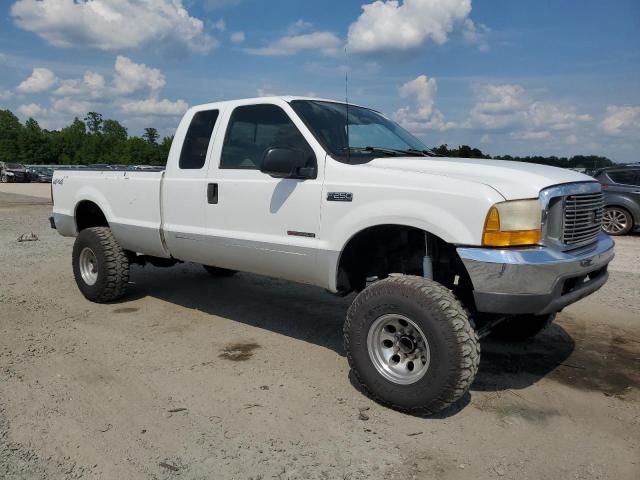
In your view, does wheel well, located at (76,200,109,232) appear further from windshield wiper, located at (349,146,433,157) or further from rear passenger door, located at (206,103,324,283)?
windshield wiper, located at (349,146,433,157)

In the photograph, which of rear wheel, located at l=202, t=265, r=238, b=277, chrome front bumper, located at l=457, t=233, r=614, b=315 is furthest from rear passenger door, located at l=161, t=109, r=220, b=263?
chrome front bumper, located at l=457, t=233, r=614, b=315

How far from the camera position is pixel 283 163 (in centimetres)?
404

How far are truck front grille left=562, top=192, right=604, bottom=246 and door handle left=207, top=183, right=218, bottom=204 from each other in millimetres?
2846

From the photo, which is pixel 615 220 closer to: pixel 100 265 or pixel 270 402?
pixel 100 265

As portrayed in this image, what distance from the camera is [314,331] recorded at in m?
5.42

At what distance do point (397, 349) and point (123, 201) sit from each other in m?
3.58

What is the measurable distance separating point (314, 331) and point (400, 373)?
1.80 metres

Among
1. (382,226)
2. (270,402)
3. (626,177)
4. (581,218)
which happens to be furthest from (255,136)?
(626,177)

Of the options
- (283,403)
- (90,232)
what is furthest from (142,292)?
(283,403)

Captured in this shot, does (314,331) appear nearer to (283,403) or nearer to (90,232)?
(283,403)

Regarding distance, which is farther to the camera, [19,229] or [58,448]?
[19,229]

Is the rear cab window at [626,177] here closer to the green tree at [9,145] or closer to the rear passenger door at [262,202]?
the rear passenger door at [262,202]

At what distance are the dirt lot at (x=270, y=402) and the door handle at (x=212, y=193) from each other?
129 centimetres

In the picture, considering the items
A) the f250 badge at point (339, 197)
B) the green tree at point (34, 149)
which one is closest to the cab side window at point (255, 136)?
the f250 badge at point (339, 197)
